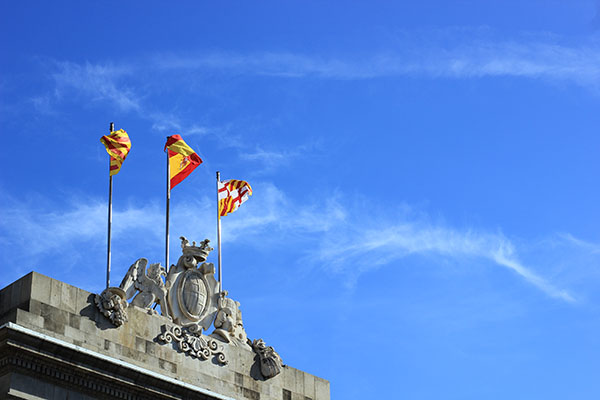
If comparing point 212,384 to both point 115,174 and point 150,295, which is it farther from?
point 115,174

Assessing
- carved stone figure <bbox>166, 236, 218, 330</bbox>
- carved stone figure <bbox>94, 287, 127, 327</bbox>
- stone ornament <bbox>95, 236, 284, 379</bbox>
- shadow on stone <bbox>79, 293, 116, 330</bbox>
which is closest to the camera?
shadow on stone <bbox>79, 293, 116, 330</bbox>

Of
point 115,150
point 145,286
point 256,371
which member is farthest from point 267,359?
point 115,150

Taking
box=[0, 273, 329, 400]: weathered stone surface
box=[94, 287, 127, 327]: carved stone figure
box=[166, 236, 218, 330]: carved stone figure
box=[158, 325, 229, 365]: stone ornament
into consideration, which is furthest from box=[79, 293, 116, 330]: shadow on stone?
box=[166, 236, 218, 330]: carved stone figure

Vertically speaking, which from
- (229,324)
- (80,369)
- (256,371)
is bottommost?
(80,369)

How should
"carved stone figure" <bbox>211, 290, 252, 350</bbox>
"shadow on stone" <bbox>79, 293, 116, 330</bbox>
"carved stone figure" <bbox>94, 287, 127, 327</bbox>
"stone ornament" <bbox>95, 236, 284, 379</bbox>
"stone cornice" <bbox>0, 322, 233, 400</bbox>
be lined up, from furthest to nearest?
"carved stone figure" <bbox>211, 290, 252, 350</bbox> → "stone ornament" <bbox>95, 236, 284, 379</bbox> → "carved stone figure" <bbox>94, 287, 127, 327</bbox> → "shadow on stone" <bbox>79, 293, 116, 330</bbox> → "stone cornice" <bbox>0, 322, 233, 400</bbox>

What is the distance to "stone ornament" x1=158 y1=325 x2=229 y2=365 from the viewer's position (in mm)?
42938

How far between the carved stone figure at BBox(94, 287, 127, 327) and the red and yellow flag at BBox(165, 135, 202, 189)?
7.93 meters

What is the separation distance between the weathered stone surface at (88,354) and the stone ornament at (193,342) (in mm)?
226

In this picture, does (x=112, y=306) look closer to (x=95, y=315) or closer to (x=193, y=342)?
(x=95, y=315)

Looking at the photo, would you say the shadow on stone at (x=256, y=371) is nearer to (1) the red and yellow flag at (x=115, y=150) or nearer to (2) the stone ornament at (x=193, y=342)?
(2) the stone ornament at (x=193, y=342)

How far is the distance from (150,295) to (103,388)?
462 cm

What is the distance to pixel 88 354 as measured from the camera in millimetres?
39281

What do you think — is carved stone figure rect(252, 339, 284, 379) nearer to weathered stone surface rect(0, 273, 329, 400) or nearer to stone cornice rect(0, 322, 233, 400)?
weathered stone surface rect(0, 273, 329, 400)

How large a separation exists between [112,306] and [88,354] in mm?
Result: 2509
